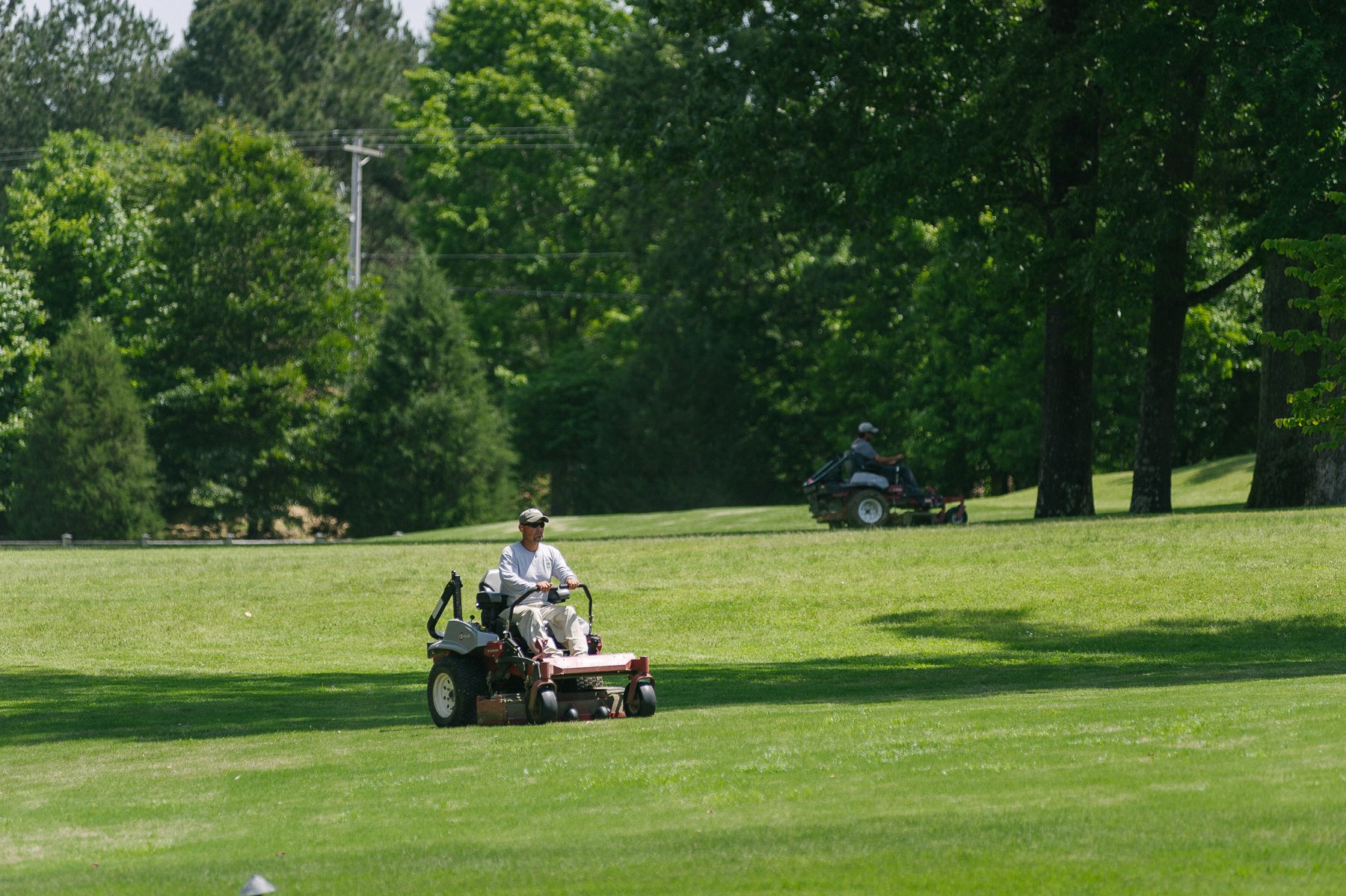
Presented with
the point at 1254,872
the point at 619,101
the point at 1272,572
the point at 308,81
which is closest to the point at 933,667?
the point at 1272,572

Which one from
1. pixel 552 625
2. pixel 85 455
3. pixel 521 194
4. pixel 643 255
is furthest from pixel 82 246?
pixel 552 625

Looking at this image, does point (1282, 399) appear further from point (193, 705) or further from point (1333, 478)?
point (193, 705)

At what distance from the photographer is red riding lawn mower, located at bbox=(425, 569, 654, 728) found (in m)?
14.8

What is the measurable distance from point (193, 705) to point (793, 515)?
28.1 m

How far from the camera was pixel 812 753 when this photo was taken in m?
11.7

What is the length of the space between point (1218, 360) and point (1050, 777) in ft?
146

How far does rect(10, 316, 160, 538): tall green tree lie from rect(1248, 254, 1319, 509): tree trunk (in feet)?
128

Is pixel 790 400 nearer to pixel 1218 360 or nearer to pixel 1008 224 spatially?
pixel 1218 360

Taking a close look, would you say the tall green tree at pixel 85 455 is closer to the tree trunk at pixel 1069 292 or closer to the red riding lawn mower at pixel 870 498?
the red riding lawn mower at pixel 870 498

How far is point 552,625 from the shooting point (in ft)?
49.5

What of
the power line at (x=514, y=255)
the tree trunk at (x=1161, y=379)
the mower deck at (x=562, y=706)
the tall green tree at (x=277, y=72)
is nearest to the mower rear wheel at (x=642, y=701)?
the mower deck at (x=562, y=706)

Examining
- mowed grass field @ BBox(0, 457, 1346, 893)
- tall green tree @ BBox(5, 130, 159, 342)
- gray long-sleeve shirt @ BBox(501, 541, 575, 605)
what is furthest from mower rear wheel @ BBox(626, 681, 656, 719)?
tall green tree @ BBox(5, 130, 159, 342)

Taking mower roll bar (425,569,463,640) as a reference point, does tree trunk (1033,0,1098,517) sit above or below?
above

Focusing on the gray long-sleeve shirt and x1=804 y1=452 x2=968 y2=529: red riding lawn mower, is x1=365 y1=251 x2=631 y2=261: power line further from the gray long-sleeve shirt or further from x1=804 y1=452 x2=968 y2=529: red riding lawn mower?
the gray long-sleeve shirt
